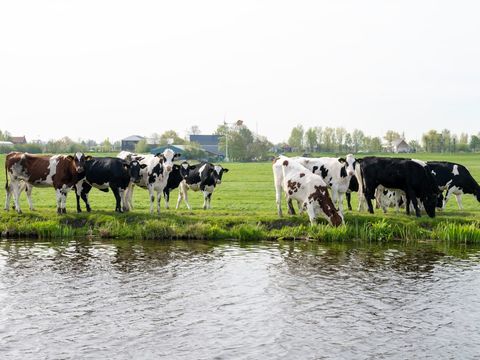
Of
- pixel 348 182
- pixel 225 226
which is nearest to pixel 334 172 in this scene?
pixel 348 182

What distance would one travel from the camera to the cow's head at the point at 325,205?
75.4 feet

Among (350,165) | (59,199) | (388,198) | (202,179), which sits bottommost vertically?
(388,198)

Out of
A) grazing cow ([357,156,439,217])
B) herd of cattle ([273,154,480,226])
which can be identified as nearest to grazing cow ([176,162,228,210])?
herd of cattle ([273,154,480,226])

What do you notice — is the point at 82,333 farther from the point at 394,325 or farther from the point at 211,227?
the point at 211,227

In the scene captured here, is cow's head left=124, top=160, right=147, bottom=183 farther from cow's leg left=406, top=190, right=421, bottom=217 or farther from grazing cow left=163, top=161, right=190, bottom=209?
cow's leg left=406, top=190, right=421, bottom=217

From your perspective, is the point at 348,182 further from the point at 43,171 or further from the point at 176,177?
the point at 43,171

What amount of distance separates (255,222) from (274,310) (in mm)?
10092

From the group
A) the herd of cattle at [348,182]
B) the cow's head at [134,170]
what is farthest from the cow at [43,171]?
the herd of cattle at [348,182]

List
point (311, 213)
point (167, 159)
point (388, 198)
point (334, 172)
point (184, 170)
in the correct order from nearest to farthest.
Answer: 1. point (311, 213)
2. point (334, 172)
3. point (167, 159)
4. point (388, 198)
5. point (184, 170)

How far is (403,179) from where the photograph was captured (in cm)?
2531

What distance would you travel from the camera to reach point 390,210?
2803 centimetres

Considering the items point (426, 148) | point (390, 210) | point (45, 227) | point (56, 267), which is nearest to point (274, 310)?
point (56, 267)

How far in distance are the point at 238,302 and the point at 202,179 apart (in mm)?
14600

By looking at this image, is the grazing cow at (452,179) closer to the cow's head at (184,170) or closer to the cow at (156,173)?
the cow's head at (184,170)
